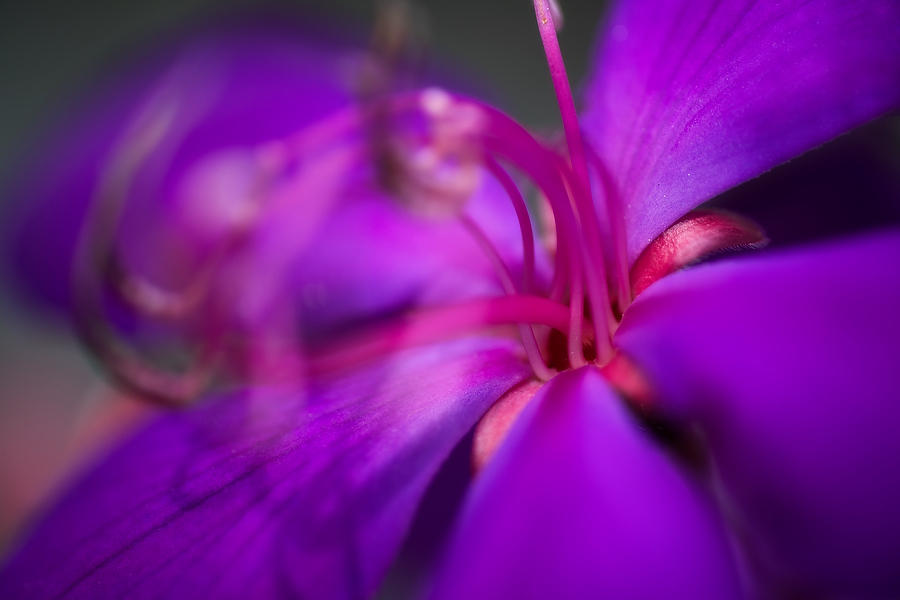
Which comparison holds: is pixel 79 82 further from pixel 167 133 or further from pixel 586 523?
pixel 586 523

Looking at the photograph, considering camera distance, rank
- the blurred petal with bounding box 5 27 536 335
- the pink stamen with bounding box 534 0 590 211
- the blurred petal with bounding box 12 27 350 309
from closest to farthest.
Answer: the pink stamen with bounding box 534 0 590 211
the blurred petal with bounding box 5 27 536 335
the blurred petal with bounding box 12 27 350 309

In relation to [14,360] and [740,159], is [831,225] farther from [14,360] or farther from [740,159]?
[14,360]

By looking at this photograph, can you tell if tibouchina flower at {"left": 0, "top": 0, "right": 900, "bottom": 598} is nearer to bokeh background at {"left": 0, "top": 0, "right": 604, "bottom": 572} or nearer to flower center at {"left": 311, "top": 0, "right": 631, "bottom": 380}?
flower center at {"left": 311, "top": 0, "right": 631, "bottom": 380}

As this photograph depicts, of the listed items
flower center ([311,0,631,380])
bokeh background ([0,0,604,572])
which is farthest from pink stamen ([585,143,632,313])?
bokeh background ([0,0,604,572])

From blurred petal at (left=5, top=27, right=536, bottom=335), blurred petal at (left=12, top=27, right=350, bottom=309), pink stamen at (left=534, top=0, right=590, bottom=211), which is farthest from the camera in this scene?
blurred petal at (left=12, top=27, right=350, bottom=309)

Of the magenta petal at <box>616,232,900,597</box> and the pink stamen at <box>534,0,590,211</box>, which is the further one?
the pink stamen at <box>534,0,590,211</box>

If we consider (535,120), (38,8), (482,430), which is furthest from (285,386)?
(38,8)

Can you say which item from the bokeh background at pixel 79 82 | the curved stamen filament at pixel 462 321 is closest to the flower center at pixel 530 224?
the curved stamen filament at pixel 462 321

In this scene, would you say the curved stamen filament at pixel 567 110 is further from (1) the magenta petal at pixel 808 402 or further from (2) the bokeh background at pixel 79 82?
(2) the bokeh background at pixel 79 82
